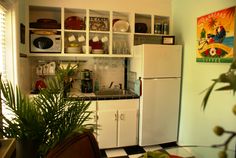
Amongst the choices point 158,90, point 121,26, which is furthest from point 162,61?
point 121,26

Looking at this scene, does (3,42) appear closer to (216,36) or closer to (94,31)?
(94,31)

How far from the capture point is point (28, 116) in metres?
1.20

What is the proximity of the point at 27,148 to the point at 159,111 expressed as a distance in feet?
6.67

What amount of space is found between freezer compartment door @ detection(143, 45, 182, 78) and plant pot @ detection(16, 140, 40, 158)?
1.82 m

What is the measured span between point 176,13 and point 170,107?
1522 mm

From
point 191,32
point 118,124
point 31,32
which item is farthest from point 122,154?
point 31,32

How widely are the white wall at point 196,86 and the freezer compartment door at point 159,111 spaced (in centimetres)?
15

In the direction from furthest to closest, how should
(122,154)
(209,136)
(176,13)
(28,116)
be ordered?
(176,13), (122,154), (209,136), (28,116)

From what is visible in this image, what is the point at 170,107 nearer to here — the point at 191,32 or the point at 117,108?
the point at 117,108

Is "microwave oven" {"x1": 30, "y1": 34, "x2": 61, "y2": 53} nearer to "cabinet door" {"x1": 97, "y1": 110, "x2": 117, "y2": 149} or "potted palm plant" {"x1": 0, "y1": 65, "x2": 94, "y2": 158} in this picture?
"cabinet door" {"x1": 97, "y1": 110, "x2": 117, "y2": 149}

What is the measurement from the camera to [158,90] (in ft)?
9.37

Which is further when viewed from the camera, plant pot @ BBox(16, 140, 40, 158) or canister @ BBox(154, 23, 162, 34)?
canister @ BBox(154, 23, 162, 34)

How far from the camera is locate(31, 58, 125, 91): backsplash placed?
3219 millimetres

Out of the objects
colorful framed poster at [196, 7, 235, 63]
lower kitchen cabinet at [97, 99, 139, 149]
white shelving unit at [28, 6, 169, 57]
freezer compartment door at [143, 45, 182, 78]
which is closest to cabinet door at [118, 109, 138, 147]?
lower kitchen cabinet at [97, 99, 139, 149]
